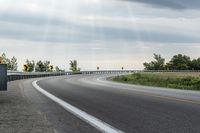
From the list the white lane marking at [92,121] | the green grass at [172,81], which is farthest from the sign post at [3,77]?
the green grass at [172,81]

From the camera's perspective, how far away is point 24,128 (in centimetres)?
1210

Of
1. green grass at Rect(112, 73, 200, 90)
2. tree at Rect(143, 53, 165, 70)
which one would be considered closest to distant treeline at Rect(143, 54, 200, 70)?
tree at Rect(143, 53, 165, 70)

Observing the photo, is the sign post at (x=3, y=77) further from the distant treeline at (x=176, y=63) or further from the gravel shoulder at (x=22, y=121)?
the distant treeline at (x=176, y=63)

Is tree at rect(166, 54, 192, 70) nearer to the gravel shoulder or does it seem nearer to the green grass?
the green grass

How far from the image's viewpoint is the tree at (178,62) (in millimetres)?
172250

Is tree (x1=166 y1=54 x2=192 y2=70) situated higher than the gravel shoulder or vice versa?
tree (x1=166 y1=54 x2=192 y2=70)

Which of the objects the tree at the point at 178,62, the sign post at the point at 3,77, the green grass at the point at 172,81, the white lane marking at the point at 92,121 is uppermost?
the tree at the point at 178,62

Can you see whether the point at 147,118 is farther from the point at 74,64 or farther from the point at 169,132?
the point at 74,64

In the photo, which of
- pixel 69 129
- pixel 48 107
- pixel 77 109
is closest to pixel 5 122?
pixel 69 129

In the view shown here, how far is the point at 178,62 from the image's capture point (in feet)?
588

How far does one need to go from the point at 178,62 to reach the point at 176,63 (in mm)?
1005

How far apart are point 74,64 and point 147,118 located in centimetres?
18262

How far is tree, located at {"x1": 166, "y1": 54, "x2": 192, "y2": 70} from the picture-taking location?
17225cm

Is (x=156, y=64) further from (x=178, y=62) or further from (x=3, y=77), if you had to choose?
(x=3, y=77)
